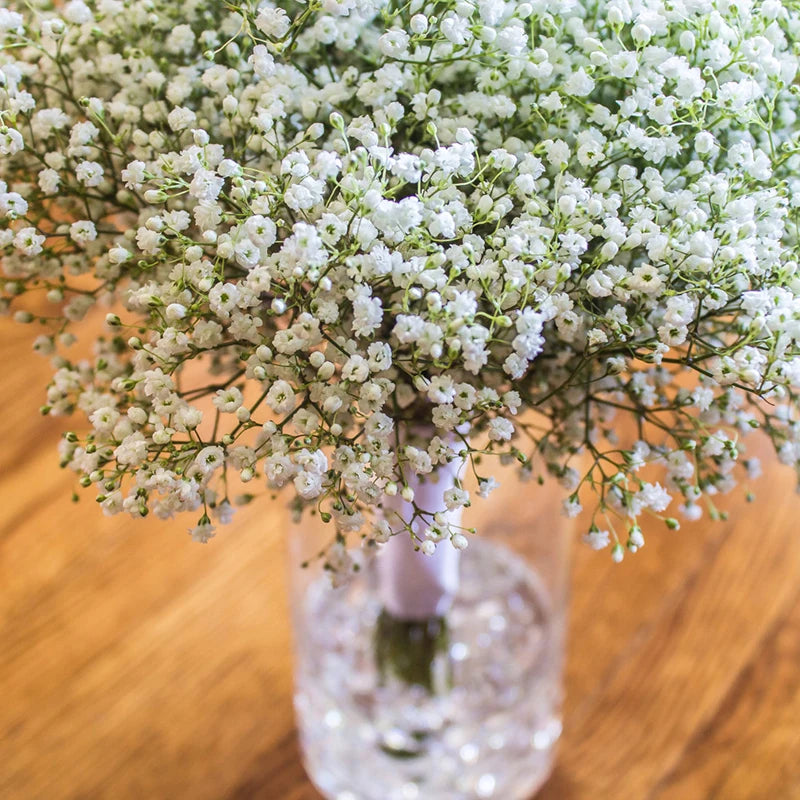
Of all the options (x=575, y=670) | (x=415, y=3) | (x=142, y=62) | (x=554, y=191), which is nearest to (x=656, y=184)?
(x=554, y=191)

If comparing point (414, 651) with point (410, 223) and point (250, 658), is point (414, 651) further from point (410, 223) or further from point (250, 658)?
point (410, 223)

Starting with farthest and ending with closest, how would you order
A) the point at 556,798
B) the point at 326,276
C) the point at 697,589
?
the point at 697,589 → the point at 556,798 → the point at 326,276

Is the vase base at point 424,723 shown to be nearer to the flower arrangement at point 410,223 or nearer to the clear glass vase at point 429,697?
the clear glass vase at point 429,697

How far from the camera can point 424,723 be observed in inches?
30.5

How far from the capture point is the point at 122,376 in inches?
20.4

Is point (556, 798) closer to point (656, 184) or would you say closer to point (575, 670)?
point (575, 670)

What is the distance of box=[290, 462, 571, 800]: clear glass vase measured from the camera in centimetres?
77

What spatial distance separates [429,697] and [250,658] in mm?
165

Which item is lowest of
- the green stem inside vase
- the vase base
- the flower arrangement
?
the vase base

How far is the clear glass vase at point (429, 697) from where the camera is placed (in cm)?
77

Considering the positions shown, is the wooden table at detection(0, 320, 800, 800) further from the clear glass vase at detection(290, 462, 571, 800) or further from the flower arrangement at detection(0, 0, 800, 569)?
the flower arrangement at detection(0, 0, 800, 569)

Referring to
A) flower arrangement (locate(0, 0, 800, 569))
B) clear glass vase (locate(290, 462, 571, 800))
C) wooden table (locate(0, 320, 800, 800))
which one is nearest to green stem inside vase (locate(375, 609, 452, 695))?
clear glass vase (locate(290, 462, 571, 800))

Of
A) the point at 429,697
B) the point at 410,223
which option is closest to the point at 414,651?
the point at 429,697

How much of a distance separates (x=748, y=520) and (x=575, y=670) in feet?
0.76
